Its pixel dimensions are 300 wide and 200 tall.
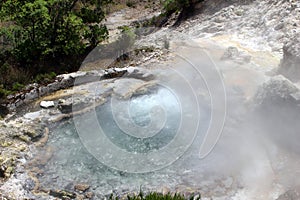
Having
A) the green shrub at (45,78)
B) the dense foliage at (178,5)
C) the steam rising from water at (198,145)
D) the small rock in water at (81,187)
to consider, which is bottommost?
the steam rising from water at (198,145)

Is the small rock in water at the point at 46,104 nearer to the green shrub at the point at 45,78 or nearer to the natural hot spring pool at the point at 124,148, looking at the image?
the natural hot spring pool at the point at 124,148

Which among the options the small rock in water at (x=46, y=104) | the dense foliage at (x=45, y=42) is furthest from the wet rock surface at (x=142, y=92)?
the dense foliage at (x=45, y=42)

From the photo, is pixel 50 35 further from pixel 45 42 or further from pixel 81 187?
pixel 81 187

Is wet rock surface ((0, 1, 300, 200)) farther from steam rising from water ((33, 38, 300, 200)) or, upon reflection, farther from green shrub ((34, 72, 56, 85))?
green shrub ((34, 72, 56, 85))

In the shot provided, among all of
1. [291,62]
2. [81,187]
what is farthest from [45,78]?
[291,62]

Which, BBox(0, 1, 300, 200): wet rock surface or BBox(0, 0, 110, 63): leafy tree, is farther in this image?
BBox(0, 0, 110, 63): leafy tree

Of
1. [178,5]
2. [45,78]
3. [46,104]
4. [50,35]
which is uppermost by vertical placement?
[50,35]

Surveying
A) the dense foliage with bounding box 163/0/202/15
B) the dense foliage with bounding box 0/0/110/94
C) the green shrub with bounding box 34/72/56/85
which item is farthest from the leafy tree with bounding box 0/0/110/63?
the dense foliage with bounding box 163/0/202/15

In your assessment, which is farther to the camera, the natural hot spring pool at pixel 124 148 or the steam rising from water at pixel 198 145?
the natural hot spring pool at pixel 124 148

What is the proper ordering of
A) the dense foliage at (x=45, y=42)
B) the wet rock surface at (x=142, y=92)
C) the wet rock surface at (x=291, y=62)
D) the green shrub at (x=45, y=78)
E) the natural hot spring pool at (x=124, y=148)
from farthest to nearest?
1. the dense foliage at (x=45, y=42)
2. the green shrub at (x=45, y=78)
3. the wet rock surface at (x=291, y=62)
4. the natural hot spring pool at (x=124, y=148)
5. the wet rock surface at (x=142, y=92)

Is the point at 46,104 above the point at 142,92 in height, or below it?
above

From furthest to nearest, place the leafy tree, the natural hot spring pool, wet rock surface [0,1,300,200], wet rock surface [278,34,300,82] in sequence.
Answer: the leafy tree
wet rock surface [278,34,300,82]
the natural hot spring pool
wet rock surface [0,1,300,200]

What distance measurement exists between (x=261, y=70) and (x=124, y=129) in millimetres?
6135

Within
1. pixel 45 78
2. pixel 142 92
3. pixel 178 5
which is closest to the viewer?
pixel 142 92
